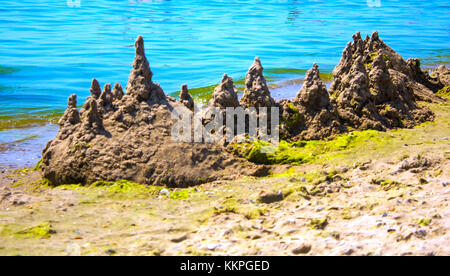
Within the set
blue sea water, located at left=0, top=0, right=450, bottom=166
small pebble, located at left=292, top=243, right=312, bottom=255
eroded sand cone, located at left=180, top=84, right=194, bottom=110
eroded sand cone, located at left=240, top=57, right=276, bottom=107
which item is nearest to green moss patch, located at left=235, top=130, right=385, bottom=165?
eroded sand cone, located at left=240, top=57, right=276, bottom=107

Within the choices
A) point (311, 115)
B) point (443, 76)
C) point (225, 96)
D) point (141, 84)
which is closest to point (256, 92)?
point (225, 96)

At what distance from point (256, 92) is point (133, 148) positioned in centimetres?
204

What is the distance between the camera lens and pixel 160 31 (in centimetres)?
2539

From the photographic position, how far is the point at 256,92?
22.5ft

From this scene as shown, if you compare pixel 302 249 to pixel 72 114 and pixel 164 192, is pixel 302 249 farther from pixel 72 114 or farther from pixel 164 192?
pixel 72 114

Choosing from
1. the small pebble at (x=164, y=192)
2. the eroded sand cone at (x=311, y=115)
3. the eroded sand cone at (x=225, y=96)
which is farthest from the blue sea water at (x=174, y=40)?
the eroded sand cone at (x=311, y=115)

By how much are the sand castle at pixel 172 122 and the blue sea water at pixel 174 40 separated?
233 cm

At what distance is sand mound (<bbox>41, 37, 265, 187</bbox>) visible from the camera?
5.71m

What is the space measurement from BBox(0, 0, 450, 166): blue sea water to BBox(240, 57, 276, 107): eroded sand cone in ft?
13.1

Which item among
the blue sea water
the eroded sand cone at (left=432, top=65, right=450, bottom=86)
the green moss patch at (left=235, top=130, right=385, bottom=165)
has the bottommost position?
the green moss patch at (left=235, top=130, right=385, bottom=165)

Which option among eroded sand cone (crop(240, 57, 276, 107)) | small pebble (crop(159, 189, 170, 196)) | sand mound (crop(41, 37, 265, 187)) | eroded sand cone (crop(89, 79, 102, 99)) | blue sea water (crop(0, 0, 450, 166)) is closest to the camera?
small pebble (crop(159, 189, 170, 196))

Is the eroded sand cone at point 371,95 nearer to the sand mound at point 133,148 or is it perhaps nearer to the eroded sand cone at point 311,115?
the eroded sand cone at point 311,115

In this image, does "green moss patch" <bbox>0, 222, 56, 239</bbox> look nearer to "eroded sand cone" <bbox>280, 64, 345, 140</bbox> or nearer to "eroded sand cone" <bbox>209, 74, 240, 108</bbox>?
"eroded sand cone" <bbox>209, 74, 240, 108</bbox>

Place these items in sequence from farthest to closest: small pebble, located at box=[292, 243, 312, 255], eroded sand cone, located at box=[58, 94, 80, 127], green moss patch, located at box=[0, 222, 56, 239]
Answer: eroded sand cone, located at box=[58, 94, 80, 127] < green moss patch, located at box=[0, 222, 56, 239] < small pebble, located at box=[292, 243, 312, 255]
